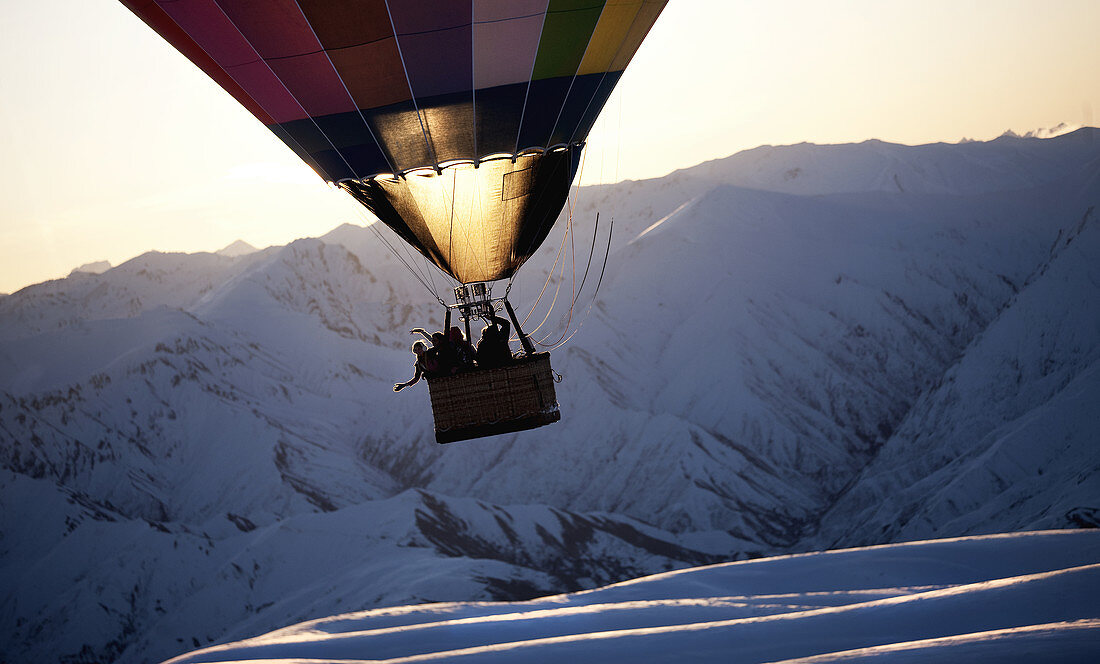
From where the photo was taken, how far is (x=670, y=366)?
251ft

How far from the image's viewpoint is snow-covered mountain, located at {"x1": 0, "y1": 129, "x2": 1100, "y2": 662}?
164 ft

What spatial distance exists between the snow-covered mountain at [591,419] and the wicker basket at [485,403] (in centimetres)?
3308

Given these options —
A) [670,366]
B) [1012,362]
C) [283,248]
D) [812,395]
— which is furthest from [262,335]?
[1012,362]

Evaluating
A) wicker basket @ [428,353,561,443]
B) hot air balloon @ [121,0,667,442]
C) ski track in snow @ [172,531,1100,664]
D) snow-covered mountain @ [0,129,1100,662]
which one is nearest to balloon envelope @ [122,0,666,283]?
hot air balloon @ [121,0,667,442]

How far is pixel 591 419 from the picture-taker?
72438 millimetres

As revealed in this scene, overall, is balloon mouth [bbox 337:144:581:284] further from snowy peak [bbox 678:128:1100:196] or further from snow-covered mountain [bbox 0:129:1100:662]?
snowy peak [bbox 678:128:1100:196]

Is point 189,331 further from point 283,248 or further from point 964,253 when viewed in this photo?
point 964,253

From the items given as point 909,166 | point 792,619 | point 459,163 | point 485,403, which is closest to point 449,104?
point 459,163

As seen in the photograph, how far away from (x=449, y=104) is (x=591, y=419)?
62.2m

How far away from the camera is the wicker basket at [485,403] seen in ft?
34.1

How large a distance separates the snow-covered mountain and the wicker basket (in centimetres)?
3308

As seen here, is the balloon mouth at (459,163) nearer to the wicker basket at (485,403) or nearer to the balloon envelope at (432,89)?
the balloon envelope at (432,89)

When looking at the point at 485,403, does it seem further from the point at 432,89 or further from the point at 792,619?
the point at 792,619

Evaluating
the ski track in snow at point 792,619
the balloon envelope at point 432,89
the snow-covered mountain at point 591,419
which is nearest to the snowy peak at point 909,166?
the snow-covered mountain at point 591,419
